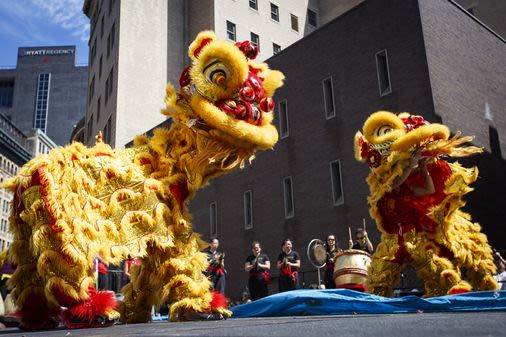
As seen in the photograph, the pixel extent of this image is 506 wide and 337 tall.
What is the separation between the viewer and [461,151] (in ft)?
20.4

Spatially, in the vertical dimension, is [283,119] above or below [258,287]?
above

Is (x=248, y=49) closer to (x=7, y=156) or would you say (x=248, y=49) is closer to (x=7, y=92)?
(x=7, y=156)

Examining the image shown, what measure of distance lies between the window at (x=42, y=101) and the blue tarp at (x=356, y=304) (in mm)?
99270

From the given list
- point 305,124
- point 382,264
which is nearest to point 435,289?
point 382,264

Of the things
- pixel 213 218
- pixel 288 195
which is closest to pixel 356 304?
pixel 288 195

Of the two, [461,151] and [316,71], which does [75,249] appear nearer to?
[461,151]

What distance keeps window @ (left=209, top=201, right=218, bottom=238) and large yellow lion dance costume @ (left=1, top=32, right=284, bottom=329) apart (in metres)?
13.5

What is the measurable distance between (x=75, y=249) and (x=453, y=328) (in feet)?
9.00

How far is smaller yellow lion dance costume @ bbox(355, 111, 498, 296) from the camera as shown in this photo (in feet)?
19.2

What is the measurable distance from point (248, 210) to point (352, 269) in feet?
33.5

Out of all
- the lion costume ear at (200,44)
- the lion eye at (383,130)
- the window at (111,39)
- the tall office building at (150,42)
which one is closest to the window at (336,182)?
the lion eye at (383,130)

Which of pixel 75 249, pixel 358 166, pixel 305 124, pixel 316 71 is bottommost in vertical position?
pixel 75 249

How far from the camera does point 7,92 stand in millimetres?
96125

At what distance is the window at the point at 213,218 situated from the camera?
18.4 metres
